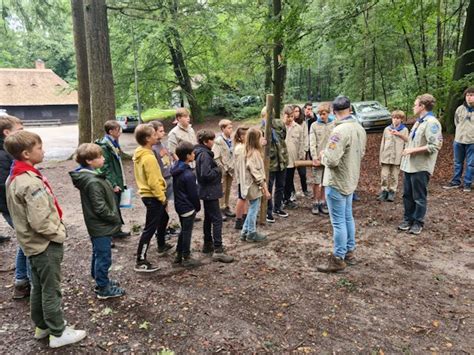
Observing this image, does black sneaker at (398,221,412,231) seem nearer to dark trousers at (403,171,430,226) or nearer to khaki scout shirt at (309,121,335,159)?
dark trousers at (403,171,430,226)

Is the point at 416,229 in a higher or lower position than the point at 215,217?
lower

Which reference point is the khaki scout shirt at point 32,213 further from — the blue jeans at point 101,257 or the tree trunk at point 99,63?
the tree trunk at point 99,63

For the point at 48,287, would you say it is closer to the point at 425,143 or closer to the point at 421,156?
the point at 421,156

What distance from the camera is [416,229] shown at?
5.30 m

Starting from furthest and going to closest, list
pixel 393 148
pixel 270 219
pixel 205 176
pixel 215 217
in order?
pixel 393 148 → pixel 270 219 → pixel 215 217 → pixel 205 176

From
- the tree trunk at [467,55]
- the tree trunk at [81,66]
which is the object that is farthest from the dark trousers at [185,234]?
the tree trunk at [467,55]

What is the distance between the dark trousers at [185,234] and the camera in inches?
165

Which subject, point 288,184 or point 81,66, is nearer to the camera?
point 288,184

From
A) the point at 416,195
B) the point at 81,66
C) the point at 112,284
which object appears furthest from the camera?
the point at 81,66

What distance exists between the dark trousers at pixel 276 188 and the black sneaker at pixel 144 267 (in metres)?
2.55

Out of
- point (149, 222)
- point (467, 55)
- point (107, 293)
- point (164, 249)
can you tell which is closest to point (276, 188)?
point (164, 249)

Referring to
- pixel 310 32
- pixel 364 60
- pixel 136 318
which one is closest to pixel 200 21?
pixel 310 32

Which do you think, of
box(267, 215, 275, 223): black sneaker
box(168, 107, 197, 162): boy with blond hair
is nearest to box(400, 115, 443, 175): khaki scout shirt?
box(267, 215, 275, 223): black sneaker

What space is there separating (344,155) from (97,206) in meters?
2.83
